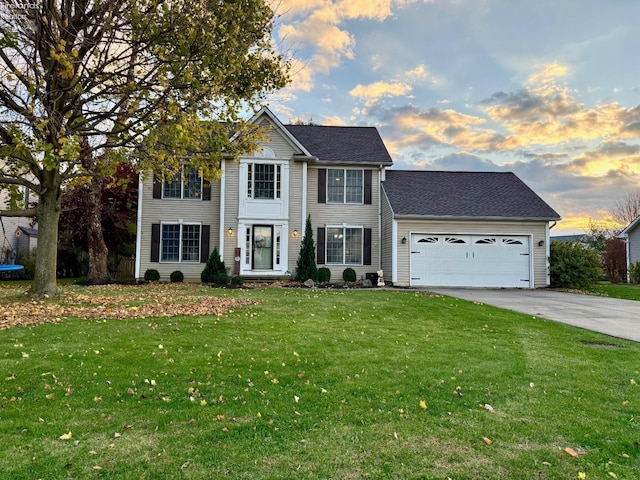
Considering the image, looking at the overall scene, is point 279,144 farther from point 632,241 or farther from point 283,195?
point 632,241

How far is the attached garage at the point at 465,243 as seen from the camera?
1714cm

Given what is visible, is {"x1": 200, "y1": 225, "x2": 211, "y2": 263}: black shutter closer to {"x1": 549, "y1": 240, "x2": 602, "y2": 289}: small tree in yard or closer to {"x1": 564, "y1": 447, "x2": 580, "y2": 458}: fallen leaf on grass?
{"x1": 549, "y1": 240, "x2": 602, "y2": 289}: small tree in yard

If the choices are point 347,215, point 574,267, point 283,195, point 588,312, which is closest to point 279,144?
point 283,195

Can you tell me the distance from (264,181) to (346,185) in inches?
146

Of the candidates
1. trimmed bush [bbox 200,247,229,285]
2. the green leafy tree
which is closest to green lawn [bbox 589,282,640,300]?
the green leafy tree

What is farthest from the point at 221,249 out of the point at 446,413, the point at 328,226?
the point at 446,413

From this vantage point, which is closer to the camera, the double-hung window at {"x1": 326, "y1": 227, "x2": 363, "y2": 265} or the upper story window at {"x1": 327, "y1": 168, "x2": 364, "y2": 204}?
the double-hung window at {"x1": 326, "y1": 227, "x2": 363, "y2": 265}

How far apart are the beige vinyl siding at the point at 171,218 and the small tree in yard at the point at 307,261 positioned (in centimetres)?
378

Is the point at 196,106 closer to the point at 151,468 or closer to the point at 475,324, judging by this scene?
the point at 475,324

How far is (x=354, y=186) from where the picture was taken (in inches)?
731

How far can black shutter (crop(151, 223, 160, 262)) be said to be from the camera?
1750cm

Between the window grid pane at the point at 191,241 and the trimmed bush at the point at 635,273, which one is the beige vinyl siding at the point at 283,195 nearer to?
the window grid pane at the point at 191,241

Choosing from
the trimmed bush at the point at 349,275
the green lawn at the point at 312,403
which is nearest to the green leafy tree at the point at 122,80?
the green lawn at the point at 312,403

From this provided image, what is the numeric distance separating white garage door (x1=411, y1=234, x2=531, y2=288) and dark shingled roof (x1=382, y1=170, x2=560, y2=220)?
1.03 meters
